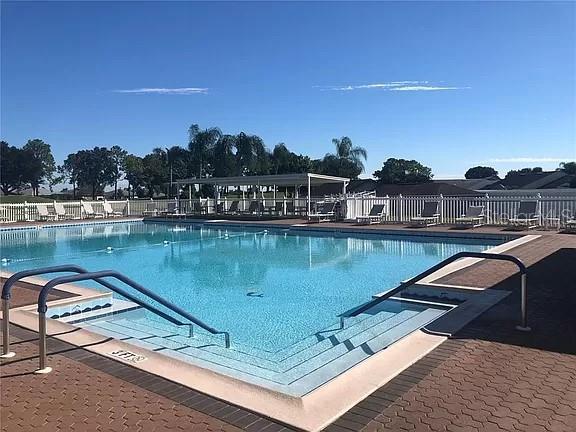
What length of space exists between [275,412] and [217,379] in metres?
0.75

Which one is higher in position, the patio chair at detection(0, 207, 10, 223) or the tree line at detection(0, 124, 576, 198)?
the tree line at detection(0, 124, 576, 198)

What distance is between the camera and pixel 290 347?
558 cm

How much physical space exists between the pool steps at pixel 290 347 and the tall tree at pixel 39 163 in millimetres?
61413

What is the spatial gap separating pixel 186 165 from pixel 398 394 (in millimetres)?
46255

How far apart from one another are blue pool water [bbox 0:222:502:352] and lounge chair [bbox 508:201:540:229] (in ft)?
8.07

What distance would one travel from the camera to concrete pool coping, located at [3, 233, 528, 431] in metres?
3.04

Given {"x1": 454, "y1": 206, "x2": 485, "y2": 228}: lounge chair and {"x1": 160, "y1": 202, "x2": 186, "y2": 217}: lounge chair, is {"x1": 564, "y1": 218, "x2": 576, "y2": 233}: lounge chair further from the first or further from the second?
{"x1": 160, "y1": 202, "x2": 186, "y2": 217}: lounge chair

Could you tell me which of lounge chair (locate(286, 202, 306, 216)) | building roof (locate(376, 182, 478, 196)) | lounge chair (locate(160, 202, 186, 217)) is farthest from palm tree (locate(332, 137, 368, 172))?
lounge chair (locate(286, 202, 306, 216))

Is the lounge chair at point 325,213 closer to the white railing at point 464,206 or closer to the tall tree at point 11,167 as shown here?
the white railing at point 464,206

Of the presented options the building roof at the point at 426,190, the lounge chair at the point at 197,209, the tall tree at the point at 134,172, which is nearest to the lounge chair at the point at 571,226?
the building roof at the point at 426,190

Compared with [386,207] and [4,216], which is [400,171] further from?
[4,216]

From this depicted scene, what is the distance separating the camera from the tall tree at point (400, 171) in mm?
48575

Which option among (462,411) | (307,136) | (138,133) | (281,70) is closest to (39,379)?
(462,411)

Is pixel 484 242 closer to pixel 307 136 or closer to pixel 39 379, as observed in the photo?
pixel 39 379
